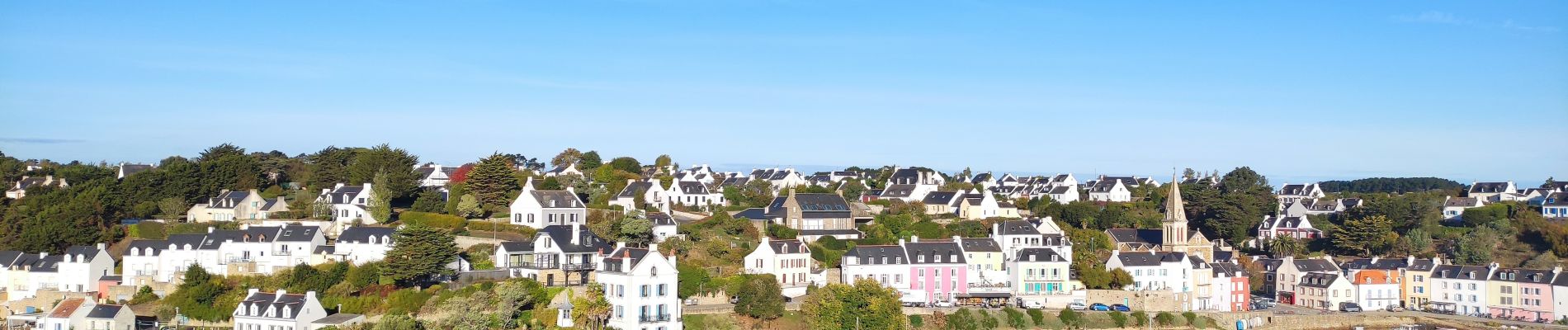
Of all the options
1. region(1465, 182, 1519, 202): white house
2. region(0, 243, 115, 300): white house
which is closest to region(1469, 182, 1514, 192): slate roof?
region(1465, 182, 1519, 202): white house

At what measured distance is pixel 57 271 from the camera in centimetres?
5119

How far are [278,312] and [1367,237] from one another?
149ft

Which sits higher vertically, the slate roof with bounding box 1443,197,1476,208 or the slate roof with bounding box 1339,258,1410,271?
the slate roof with bounding box 1443,197,1476,208

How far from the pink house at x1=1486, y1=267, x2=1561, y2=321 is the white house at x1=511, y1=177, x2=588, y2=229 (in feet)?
118

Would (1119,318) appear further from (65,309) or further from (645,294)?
(65,309)

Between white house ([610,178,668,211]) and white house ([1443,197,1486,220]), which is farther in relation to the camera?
white house ([1443,197,1486,220])

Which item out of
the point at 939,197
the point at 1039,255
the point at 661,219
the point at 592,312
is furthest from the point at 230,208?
the point at 1039,255

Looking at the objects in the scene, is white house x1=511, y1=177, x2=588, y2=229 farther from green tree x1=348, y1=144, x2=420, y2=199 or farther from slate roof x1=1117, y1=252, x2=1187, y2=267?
slate roof x1=1117, y1=252, x2=1187, y2=267

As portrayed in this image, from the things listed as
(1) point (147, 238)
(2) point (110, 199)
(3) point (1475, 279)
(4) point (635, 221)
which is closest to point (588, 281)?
(4) point (635, 221)

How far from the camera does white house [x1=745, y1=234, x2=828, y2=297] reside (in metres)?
49.6

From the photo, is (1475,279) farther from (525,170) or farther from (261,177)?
(261,177)

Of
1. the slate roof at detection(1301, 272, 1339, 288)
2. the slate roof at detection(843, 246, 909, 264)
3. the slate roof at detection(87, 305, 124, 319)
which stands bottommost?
the slate roof at detection(87, 305, 124, 319)

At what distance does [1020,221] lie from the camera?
193 feet

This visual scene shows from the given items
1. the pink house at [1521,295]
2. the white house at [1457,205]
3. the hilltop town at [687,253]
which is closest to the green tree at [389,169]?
Answer: the hilltop town at [687,253]
